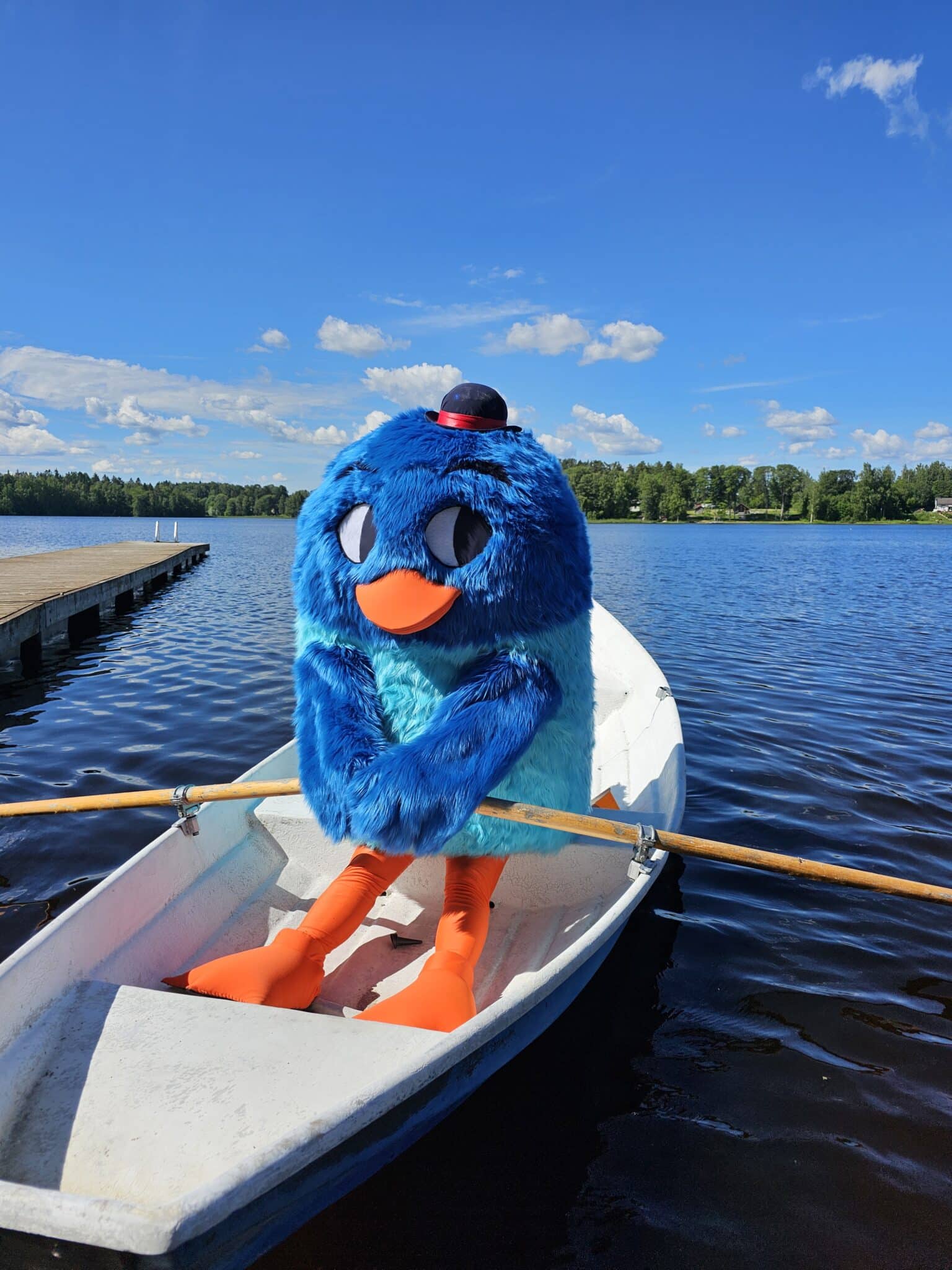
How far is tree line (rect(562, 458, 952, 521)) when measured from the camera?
103125 millimetres

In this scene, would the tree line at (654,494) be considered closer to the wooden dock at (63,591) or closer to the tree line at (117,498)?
the tree line at (117,498)

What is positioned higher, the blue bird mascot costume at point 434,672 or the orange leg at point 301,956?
the blue bird mascot costume at point 434,672

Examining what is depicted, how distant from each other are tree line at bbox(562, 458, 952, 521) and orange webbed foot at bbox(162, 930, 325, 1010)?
83.5 metres

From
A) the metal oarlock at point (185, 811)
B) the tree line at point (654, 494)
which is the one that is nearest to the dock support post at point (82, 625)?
the metal oarlock at point (185, 811)

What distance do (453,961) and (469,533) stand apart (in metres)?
1.52

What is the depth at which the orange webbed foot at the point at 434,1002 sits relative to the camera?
7.68ft

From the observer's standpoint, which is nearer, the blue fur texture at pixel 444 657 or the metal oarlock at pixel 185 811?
the blue fur texture at pixel 444 657

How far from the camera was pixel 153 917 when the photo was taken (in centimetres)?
288

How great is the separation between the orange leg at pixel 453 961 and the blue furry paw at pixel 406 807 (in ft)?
1.26

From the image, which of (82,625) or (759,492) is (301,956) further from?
(759,492)

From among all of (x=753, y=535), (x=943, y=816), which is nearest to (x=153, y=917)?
(x=943, y=816)

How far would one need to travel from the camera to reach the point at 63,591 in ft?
35.6

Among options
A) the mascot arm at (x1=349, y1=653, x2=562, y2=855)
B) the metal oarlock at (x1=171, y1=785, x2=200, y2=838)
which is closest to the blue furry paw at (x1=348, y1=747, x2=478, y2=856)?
the mascot arm at (x1=349, y1=653, x2=562, y2=855)

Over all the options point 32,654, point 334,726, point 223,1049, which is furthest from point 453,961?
point 32,654
